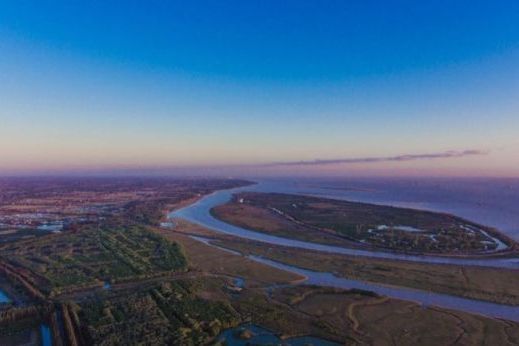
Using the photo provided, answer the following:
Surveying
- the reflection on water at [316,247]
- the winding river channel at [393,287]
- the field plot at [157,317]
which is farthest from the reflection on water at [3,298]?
the reflection on water at [316,247]

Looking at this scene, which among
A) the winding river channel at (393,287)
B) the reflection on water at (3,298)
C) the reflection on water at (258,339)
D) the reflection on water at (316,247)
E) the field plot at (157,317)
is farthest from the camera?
the reflection on water at (316,247)

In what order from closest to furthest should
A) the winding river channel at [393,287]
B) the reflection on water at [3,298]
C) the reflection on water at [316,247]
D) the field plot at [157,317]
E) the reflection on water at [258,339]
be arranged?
the field plot at [157,317] < the reflection on water at [258,339] < the winding river channel at [393,287] < the reflection on water at [3,298] < the reflection on water at [316,247]

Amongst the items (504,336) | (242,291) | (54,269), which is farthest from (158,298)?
(504,336)

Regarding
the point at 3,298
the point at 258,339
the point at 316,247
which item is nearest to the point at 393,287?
the point at 258,339

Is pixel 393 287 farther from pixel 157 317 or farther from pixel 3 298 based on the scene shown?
pixel 3 298

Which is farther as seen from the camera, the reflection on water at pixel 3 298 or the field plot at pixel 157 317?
the reflection on water at pixel 3 298

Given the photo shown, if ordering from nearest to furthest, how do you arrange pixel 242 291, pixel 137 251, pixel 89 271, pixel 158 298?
1. pixel 158 298
2. pixel 242 291
3. pixel 89 271
4. pixel 137 251

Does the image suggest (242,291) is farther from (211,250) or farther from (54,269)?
(54,269)

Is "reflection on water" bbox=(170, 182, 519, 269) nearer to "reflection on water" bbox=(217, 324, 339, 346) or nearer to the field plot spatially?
the field plot

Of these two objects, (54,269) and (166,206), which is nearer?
(54,269)

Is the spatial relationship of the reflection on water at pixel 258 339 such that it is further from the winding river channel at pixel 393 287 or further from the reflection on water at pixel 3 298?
the reflection on water at pixel 3 298

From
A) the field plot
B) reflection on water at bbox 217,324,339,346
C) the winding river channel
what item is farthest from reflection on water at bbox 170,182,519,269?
reflection on water at bbox 217,324,339,346
